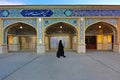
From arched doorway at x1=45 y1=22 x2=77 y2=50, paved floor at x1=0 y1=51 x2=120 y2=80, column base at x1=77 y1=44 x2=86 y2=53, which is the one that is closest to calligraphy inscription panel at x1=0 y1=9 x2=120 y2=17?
column base at x1=77 y1=44 x2=86 y2=53

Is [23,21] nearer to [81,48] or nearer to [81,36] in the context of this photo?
[81,36]

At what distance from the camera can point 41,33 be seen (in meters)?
17.5

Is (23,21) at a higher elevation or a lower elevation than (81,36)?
higher

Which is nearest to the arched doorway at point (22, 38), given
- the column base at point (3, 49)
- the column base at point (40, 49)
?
the column base at point (3, 49)

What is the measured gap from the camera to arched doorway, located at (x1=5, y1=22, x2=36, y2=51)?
2125cm

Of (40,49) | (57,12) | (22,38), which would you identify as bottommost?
(40,49)

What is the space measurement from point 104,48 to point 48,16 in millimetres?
7832

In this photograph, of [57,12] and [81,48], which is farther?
[81,48]

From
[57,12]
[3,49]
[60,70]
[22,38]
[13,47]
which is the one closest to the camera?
[60,70]

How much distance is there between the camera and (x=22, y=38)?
22672 mm

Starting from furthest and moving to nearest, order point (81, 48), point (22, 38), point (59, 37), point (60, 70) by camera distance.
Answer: point (59, 37), point (22, 38), point (81, 48), point (60, 70)

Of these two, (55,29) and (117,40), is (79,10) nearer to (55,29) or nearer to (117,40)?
(117,40)

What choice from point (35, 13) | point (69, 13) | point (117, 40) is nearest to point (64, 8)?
point (69, 13)

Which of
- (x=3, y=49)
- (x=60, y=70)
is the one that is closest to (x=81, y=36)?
(x=3, y=49)
